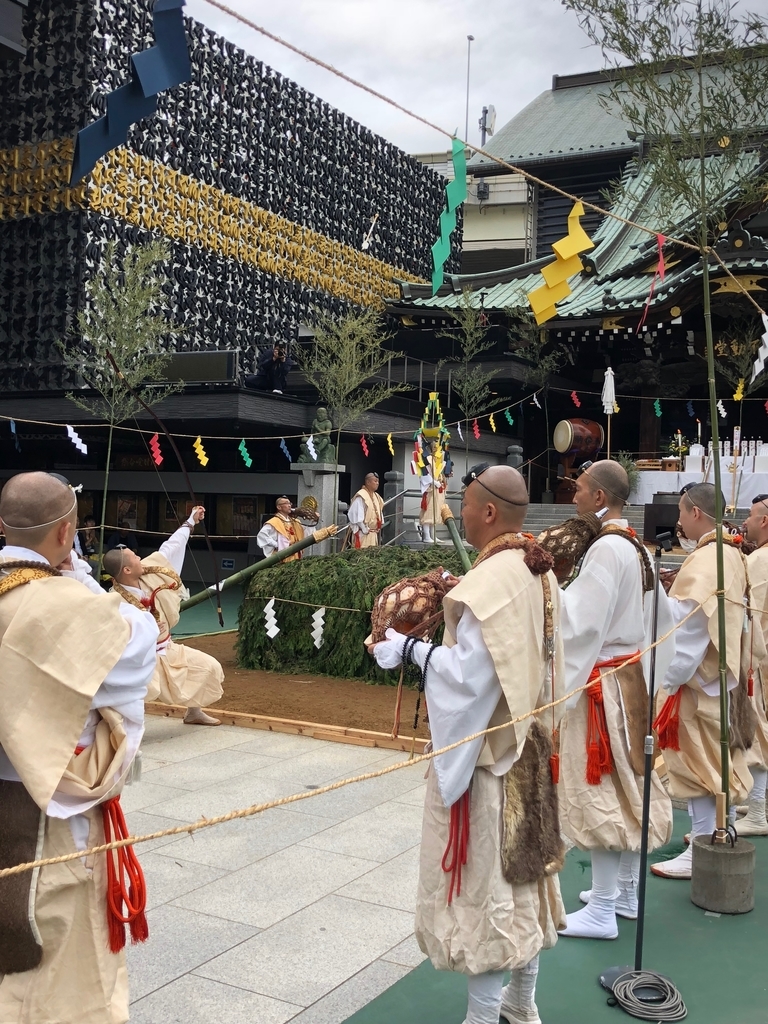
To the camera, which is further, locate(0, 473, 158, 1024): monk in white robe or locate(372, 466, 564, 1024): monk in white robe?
locate(372, 466, 564, 1024): monk in white robe

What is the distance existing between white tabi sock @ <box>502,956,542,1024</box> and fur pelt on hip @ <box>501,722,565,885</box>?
1.14 feet

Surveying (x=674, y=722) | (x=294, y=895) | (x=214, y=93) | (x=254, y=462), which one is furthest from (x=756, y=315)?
(x=294, y=895)

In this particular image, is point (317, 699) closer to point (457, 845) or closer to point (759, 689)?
point (759, 689)

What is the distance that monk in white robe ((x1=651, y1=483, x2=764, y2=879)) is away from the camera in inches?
178

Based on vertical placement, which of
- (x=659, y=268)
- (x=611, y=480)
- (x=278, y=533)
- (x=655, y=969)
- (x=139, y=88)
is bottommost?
(x=655, y=969)

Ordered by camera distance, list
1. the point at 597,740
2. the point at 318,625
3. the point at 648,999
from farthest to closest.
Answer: the point at 318,625 → the point at 597,740 → the point at 648,999

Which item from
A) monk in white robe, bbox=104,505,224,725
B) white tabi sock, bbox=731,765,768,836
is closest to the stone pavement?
monk in white robe, bbox=104,505,224,725

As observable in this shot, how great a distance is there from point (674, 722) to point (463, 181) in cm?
346

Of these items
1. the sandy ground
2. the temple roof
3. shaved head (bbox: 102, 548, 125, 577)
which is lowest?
the sandy ground

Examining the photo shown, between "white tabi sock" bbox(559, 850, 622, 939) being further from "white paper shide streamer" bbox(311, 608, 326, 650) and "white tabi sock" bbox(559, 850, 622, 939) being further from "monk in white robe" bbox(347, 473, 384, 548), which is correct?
"monk in white robe" bbox(347, 473, 384, 548)

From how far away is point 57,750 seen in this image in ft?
7.69

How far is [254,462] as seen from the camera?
67.5 feet

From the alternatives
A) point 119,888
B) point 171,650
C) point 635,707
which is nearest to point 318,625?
point 171,650

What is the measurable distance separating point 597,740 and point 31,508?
248cm
